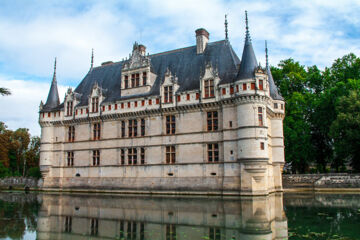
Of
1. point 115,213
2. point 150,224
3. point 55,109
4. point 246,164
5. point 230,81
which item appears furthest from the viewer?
point 55,109

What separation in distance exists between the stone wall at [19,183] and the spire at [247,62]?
23.4 meters

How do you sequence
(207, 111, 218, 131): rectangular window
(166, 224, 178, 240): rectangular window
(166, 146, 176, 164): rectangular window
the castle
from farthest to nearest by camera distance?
(166, 146, 176, 164): rectangular window → (207, 111, 218, 131): rectangular window → the castle → (166, 224, 178, 240): rectangular window

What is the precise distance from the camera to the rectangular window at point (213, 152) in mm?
26598

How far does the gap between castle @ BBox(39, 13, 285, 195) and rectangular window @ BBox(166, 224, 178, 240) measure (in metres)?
12.9

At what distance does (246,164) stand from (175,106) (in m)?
7.53

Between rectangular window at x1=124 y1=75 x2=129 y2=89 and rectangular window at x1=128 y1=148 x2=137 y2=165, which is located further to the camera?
rectangular window at x1=124 y1=75 x2=129 y2=89

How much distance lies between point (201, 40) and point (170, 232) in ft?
73.2

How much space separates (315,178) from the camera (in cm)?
3109

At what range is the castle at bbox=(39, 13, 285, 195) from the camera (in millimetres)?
25422

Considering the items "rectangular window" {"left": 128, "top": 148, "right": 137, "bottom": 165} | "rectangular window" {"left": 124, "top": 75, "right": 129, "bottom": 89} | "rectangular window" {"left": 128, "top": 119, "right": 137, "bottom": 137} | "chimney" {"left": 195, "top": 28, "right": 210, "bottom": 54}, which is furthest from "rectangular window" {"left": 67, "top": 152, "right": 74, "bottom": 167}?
"chimney" {"left": 195, "top": 28, "right": 210, "bottom": 54}

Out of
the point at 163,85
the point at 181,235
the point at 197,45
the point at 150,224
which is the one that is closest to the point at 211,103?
the point at 163,85

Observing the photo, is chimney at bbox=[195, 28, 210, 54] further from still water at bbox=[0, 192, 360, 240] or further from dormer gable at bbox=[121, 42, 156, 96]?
still water at bbox=[0, 192, 360, 240]

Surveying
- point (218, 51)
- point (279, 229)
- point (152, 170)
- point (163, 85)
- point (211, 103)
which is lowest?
point (279, 229)

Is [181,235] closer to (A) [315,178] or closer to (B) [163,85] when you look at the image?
(B) [163,85]
